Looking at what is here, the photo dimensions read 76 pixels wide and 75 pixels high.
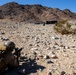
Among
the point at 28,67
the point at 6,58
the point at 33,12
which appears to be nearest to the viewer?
the point at 6,58

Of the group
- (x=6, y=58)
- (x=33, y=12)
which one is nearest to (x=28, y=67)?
(x=6, y=58)

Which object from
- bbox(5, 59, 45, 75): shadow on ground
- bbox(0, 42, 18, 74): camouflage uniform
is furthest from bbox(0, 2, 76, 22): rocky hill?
bbox(0, 42, 18, 74): camouflage uniform

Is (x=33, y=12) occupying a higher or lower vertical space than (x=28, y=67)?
higher

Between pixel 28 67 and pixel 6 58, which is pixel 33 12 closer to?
pixel 28 67

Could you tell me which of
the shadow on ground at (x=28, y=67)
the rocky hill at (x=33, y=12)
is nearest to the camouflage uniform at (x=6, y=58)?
the shadow on ground at (x=28, y=67)

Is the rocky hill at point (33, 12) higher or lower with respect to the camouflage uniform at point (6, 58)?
higher

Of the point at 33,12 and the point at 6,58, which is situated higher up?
the point at 33,12

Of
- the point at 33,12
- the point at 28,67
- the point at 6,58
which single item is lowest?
the point at 28,67

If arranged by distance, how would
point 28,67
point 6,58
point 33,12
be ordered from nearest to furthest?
point 6,58 → point 28,67 → point 33,12

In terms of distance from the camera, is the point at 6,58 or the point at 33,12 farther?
the point at 33,12

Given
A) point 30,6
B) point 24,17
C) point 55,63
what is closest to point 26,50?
point 55,63

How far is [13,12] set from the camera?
228ft

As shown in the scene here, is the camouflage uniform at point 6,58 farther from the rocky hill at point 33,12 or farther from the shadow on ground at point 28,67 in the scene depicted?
the rocky hill at point 33,12

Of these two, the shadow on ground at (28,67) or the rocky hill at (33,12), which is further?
the rocky hill at (33,12)
